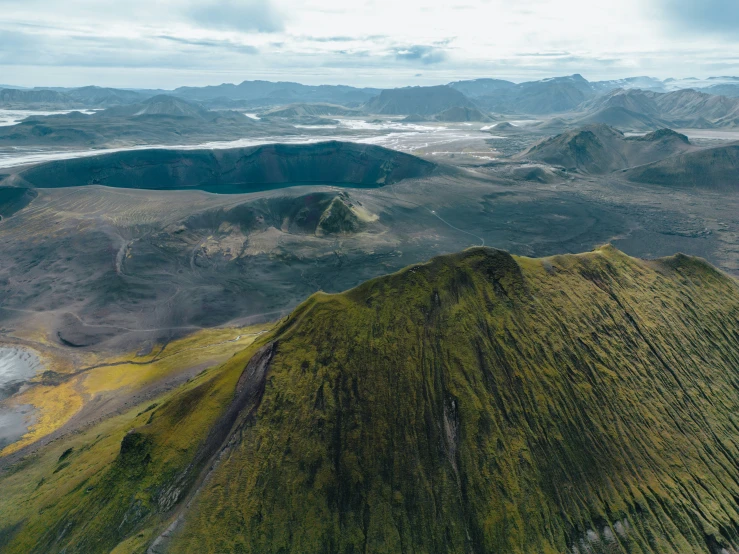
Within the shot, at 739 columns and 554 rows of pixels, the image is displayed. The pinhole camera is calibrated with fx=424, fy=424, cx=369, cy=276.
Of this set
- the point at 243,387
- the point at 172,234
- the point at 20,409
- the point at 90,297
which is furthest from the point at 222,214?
the point at 243,387

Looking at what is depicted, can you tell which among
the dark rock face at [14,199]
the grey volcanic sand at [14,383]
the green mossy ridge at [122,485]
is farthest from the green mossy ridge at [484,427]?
the dark rock face at [14,199]

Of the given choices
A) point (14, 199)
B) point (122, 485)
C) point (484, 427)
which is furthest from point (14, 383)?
point (14, 199)

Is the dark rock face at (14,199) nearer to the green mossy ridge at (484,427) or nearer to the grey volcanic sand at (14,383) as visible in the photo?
the grey volcanic sand at (14,383)

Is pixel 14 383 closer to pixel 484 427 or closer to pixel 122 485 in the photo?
pixel 122 485

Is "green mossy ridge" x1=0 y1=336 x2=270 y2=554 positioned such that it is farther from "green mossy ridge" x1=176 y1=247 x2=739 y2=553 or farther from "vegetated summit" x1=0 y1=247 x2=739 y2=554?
"green mossy ridge" x1=176 y1=247 x2=739 y2=553

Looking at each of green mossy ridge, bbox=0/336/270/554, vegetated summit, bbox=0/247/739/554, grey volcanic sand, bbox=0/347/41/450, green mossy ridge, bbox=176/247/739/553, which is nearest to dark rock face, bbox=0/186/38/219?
grey volcanic sand, bbox=0/347/41/450

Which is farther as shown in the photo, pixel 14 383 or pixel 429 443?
pixel 14 383
